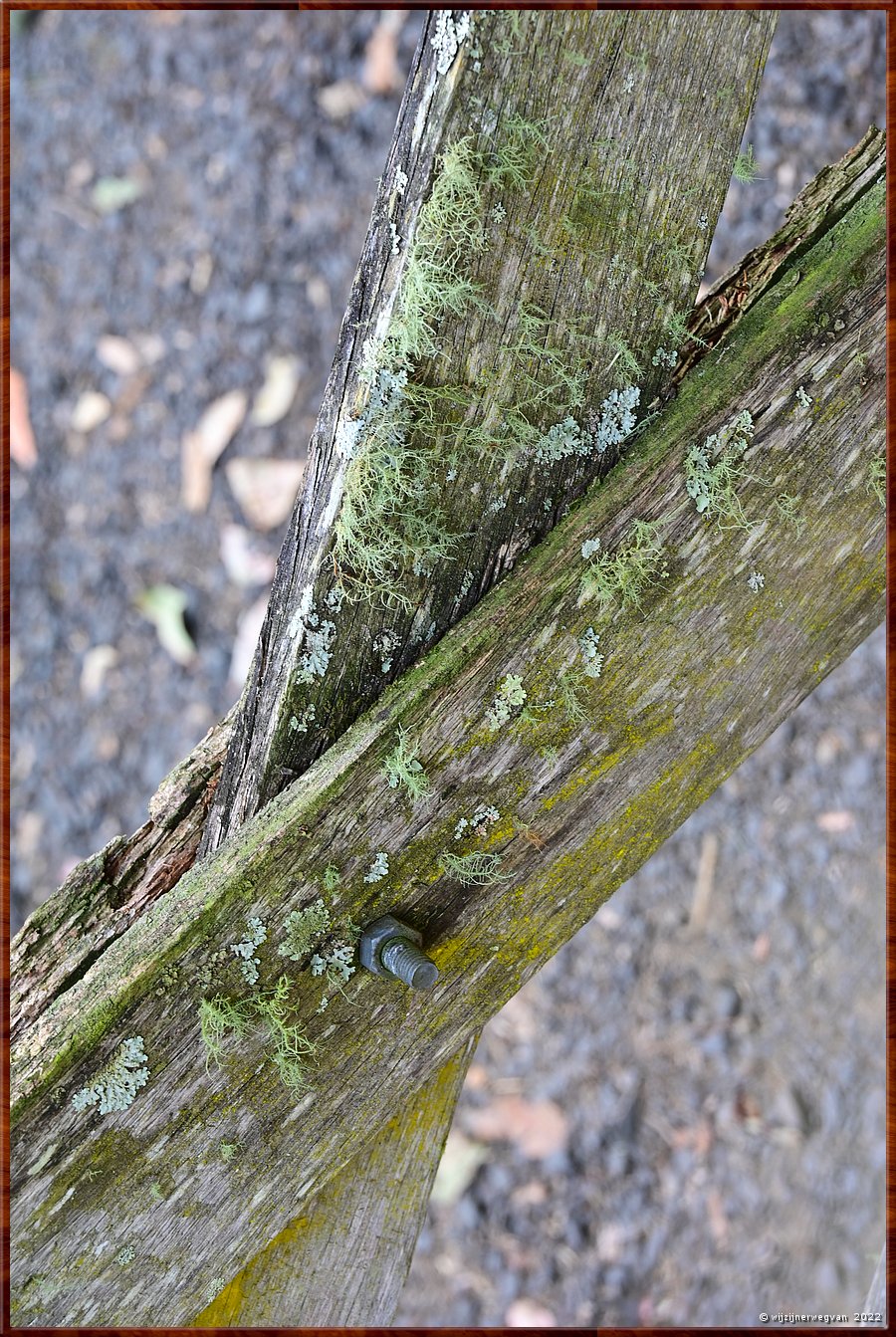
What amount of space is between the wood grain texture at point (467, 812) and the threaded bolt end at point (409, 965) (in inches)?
2.7

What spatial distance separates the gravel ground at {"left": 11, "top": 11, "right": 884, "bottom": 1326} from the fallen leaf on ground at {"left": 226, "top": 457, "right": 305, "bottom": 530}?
1.5 inches

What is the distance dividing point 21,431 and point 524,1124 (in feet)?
9.21

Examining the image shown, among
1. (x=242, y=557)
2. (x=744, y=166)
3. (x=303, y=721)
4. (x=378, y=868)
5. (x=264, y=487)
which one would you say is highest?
(x=264, y=487)

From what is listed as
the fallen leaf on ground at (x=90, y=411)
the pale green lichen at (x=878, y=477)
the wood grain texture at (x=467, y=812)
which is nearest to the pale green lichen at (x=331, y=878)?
the wood grain texture at (x=467, y=812)

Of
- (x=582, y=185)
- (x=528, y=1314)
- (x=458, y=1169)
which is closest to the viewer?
(x=582, y=185)

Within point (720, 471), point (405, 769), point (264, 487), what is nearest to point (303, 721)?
point (405, 769)

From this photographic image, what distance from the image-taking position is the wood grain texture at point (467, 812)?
3.87ft

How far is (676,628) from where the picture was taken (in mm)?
1222

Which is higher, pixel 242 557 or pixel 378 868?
pixel 242 557

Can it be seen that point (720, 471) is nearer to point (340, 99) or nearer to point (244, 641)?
point (244, 641)

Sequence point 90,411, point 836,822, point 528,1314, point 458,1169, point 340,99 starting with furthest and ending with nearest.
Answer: point 90,411 → point 340,99 → point 836,822 → point 458,1169 → point 528,1314

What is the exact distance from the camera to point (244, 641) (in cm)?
317

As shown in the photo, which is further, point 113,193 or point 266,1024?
point 113,193

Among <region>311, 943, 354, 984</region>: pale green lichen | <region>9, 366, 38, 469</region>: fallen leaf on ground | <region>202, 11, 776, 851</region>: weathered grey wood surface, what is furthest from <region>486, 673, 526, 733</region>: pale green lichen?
<region>9, 366, 38, 469</region>: fallen leaf on ground
